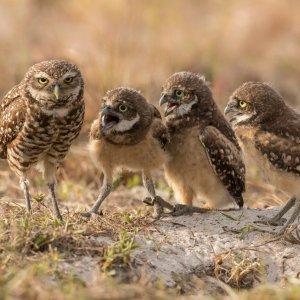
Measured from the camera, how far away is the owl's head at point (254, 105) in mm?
6199

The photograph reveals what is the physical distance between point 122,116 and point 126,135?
0.16 metres

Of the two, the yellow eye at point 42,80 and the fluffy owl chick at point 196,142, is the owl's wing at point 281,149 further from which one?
the yellow eye at point 42,80

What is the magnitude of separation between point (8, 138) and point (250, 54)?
791cm

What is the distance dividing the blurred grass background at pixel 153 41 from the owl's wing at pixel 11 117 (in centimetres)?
256

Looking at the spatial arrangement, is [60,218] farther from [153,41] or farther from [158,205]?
[153,41]

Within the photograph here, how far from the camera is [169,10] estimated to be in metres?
14.1

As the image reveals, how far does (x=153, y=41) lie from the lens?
12766 mm

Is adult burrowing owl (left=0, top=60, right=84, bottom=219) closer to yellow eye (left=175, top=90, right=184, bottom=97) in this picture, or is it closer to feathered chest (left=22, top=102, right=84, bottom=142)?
feathered chest (left=22, top=102, right=84, bottom=142)

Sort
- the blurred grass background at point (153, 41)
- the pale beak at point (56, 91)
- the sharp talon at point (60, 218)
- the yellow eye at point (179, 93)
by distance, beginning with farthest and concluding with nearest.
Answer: the blurred grass background at point (153, 41)
the yellow eye at point (179, 93)
the pale beak at point (56, 91)
the sharp talon at point (60, 218)

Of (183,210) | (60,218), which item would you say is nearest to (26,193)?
(60,218)

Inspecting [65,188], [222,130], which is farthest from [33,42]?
[222,130]

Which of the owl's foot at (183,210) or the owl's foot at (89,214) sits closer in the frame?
the owl's foot at (89,214)

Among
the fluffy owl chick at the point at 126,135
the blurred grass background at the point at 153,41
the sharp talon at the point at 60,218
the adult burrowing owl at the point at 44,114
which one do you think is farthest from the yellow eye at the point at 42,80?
the blurred grass background at the point at 153,41

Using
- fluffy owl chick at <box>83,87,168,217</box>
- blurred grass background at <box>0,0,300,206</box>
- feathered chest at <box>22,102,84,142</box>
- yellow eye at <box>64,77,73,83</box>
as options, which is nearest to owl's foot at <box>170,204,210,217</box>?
fluffy owl chick at <box>83,87,168,217</box>
